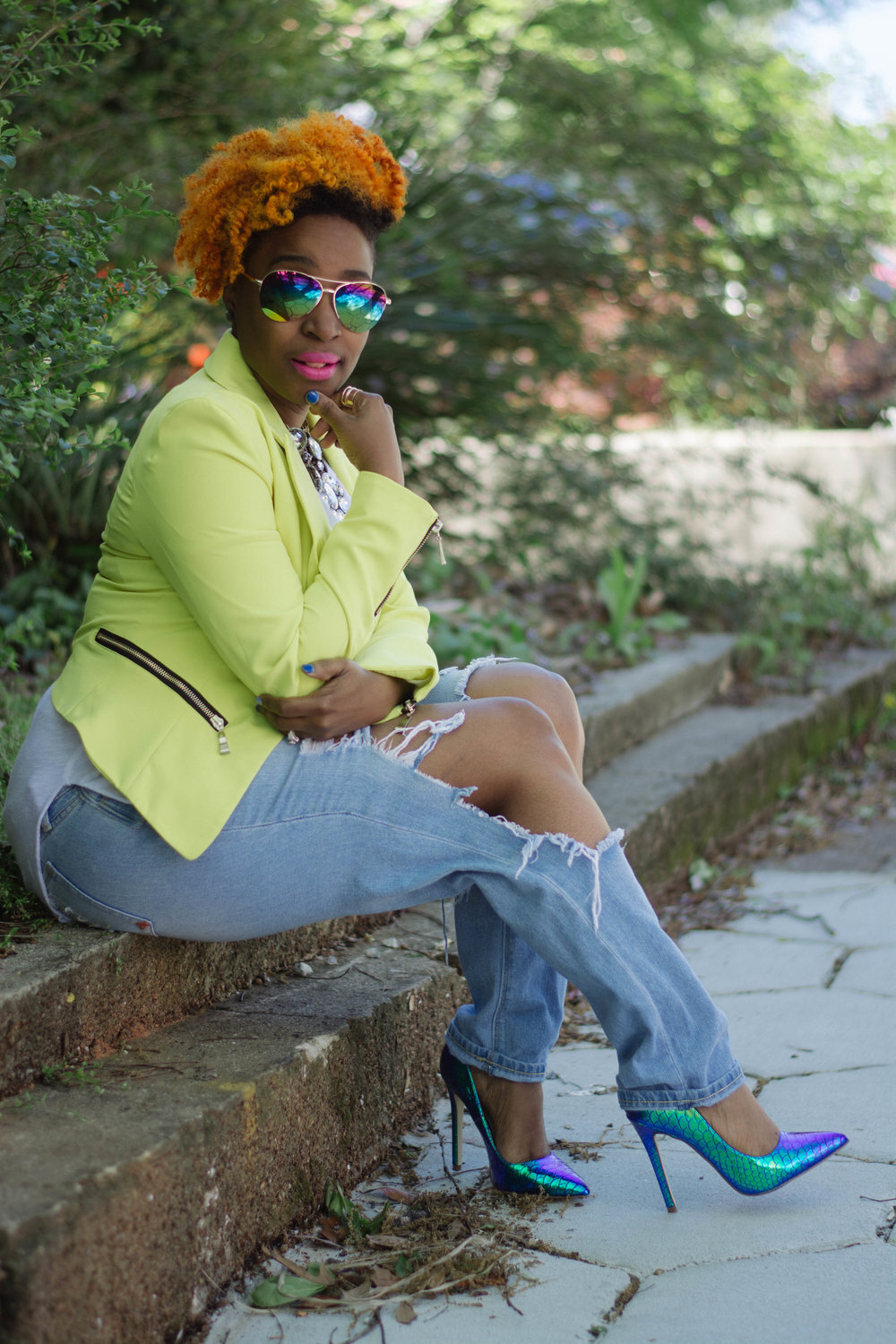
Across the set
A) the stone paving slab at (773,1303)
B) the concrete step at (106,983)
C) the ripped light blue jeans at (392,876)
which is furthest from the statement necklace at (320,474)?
the stone paving slab at (773,1303)

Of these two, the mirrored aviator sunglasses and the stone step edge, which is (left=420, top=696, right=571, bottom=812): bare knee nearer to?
the stone step edge

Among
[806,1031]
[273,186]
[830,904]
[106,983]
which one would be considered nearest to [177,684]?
[106,983]

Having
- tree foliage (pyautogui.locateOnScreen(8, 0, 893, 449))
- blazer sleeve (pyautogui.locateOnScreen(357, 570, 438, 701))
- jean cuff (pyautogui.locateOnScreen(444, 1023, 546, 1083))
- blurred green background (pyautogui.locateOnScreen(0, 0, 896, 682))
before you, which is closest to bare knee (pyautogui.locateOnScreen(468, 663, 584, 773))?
blazer sleeve (pyautogui.locateOnScreen(357, 570, 438, 701))

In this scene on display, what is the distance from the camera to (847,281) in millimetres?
5652

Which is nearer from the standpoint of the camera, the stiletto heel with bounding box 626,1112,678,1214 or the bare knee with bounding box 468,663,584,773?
the stiletto heel with bounding box 626,1112,678,1214

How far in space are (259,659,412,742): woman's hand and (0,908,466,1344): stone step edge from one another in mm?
501

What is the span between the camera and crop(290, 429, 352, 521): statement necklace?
2070mm

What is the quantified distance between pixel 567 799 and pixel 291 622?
475 mm

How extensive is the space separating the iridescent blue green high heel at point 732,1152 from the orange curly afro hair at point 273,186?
4.71 feet

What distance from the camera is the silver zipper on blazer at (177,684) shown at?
1797mm

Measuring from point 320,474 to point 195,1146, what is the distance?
1056 millimetres

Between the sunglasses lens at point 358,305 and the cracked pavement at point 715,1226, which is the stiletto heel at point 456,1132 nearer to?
the cracked pavement at point 715,1226

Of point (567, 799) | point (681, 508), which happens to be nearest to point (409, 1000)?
point (567, 799)

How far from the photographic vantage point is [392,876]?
184 centimetres
